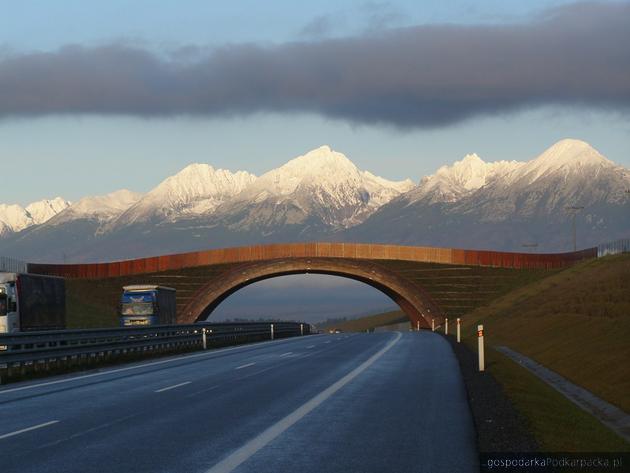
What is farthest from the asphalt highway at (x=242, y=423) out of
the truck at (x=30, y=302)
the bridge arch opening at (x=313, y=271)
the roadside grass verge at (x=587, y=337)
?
the bridge arch opening at (x=313, y=271)

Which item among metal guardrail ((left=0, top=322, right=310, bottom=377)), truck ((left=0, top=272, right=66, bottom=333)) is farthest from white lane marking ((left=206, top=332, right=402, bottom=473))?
truck ((left=0, top=272, right=66, bottom=333))

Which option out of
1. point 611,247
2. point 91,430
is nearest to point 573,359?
point 91,430

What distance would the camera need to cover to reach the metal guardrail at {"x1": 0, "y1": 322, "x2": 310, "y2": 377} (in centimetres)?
2572

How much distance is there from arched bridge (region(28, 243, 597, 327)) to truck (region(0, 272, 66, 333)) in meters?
54.6

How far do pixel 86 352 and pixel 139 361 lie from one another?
4024 mm

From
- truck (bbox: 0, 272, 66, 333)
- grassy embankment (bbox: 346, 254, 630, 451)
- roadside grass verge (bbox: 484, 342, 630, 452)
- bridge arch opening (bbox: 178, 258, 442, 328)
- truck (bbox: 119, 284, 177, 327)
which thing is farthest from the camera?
bridge arch opening (bbox: 178, 258, 442, 328)

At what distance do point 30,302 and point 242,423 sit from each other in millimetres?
31282

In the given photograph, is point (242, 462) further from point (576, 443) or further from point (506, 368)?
point (506, 368)

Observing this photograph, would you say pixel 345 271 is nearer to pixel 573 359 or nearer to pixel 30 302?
pixel 30 302

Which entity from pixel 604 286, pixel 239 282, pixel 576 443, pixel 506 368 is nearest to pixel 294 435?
pixel 576 443

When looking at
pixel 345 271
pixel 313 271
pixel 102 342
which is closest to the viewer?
pixel 102 342

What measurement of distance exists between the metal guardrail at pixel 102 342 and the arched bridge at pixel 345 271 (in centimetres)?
4959

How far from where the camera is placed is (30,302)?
144ft

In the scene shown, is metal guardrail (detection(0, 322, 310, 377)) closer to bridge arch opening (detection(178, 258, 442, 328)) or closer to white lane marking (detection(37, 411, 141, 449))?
white lane marking (detection(37, 411, 141, 449))
